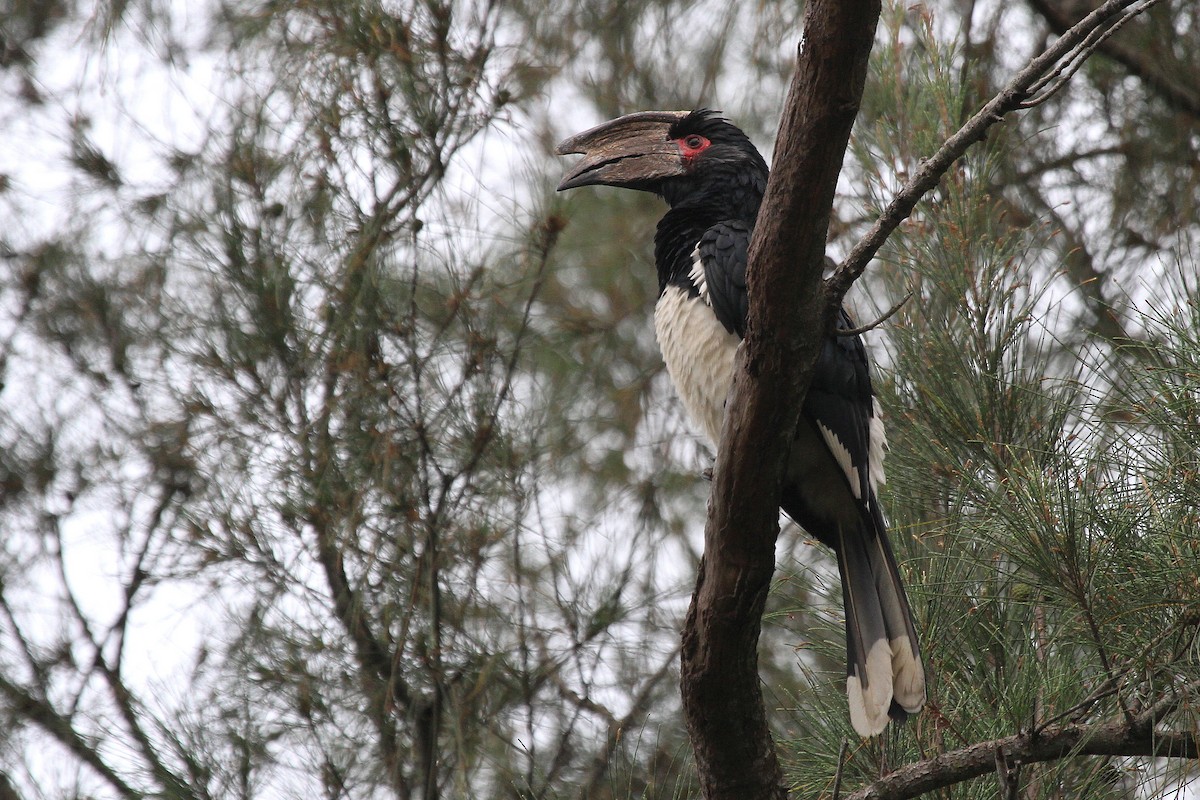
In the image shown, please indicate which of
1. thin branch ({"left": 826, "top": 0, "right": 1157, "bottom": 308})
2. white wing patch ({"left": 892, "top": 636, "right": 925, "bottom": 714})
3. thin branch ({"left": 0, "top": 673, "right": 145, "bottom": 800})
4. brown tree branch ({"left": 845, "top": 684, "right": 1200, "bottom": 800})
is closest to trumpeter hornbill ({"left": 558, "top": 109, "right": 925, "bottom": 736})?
white wing patch ({"left": 892, "top": 636, "right": 925, "bottom": 714})

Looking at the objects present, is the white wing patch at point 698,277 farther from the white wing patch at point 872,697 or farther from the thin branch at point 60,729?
the thin branch at point 60,729

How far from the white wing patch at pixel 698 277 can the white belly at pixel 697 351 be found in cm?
2


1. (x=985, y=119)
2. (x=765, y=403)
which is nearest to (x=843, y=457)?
(x=765, y=403)

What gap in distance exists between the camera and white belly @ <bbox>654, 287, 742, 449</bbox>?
92.9 inches

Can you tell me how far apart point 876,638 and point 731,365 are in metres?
0.60

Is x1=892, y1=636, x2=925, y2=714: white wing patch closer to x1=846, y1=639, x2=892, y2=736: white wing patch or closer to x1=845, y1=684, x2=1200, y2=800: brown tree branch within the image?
x1=846, y1=639, x2=892, y2=736: white wing patch

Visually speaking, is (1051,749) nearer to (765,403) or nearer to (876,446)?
(765,403)

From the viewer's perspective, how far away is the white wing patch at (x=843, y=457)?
216 cm

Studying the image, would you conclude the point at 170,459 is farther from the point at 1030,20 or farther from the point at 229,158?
the point at 1030,20

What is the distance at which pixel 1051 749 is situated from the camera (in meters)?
1.64

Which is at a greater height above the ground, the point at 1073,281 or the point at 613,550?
the point at 1073,281

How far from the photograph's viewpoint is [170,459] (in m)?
3.54

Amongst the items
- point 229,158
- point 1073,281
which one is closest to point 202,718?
point 229,158

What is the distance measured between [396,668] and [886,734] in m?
1.10
